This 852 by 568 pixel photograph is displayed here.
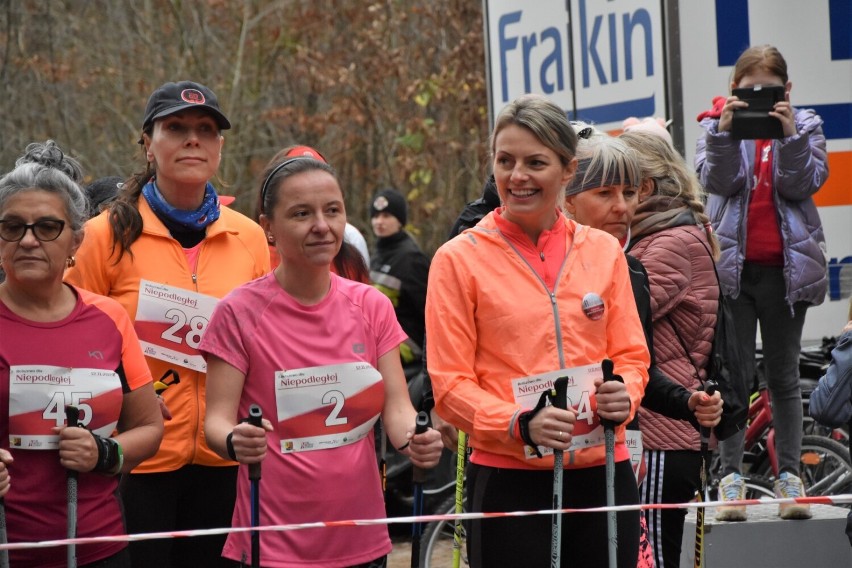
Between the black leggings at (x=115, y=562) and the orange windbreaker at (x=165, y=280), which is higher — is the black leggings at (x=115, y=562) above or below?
below

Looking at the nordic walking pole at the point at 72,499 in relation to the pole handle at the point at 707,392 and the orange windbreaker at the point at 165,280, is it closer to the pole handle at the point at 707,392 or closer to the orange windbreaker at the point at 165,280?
the orange windbreaker at the point at 165,280

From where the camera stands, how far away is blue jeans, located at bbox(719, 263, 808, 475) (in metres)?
7.14

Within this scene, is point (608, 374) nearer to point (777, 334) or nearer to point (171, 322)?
point (171, 322)

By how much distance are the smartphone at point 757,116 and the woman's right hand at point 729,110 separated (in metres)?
0.02

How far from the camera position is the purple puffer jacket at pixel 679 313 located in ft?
16.2

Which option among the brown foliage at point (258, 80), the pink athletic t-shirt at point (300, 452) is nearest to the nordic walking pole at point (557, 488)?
the pink athletic t-shirt at point (300, 452)

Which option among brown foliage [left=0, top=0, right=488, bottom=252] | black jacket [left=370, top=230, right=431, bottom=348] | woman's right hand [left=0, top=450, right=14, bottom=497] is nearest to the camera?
woman's right hand [left=0, top=450, right=14, bottom=497]

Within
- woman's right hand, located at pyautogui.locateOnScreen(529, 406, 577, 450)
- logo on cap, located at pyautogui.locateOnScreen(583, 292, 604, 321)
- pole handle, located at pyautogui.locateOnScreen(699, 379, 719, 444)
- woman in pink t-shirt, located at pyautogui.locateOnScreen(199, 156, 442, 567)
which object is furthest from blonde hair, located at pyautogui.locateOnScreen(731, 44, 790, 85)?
woman's right hand, located at pyautogui.locateOnScreen(529, 406, 577, 450)

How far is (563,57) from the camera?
9.30m

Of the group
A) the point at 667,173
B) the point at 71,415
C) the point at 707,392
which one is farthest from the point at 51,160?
the point at 667,173

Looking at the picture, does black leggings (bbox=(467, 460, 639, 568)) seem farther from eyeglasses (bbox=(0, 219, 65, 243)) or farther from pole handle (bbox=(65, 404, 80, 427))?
eyeglasses (bbox=(0, 219, 65, 243))

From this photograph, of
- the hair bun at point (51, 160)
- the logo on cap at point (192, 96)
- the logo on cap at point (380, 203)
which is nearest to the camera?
the hair bun at point (51, 160)

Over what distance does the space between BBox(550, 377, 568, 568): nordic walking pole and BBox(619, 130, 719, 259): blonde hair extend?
5.31ft

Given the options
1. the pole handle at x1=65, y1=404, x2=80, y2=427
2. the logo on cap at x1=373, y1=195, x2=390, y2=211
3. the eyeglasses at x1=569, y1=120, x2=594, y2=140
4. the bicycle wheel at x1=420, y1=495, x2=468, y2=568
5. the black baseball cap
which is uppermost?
the logo on cap at x1=373, y1=195, x2=390, y2=211
